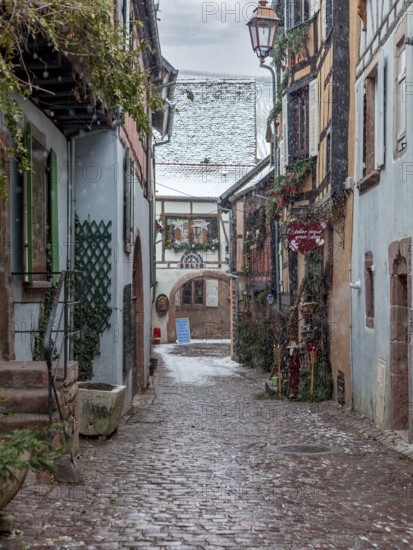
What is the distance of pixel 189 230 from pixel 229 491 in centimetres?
3103

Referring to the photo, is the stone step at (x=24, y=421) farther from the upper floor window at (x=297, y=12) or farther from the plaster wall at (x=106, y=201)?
the upper floor window at (x=297, y=12)


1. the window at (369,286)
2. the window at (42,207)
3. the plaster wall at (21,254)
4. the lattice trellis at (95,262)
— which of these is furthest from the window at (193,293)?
the plaster wall at (21,254)

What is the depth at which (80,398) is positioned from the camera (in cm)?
939

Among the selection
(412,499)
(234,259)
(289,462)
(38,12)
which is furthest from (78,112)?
(234,259)

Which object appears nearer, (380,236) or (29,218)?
(29,218)

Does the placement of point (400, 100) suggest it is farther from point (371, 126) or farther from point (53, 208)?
point (53, 208)

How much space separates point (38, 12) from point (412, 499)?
4.89 meters

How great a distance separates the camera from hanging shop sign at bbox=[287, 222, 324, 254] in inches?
568

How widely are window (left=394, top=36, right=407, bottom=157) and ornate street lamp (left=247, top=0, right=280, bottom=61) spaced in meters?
8.70

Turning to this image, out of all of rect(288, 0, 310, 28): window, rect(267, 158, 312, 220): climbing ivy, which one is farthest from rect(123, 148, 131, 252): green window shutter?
rect(288, 0, 310, 28): window

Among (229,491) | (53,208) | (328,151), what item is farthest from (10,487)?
(328,151)

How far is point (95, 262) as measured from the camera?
456 inches

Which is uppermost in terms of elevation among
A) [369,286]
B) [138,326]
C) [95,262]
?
[95,262]

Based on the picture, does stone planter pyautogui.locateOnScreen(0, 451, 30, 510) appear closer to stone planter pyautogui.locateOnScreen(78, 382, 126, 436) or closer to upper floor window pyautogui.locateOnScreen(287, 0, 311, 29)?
stone planter pyautogui.locateOnScreen(78, 382, 126, 436)
